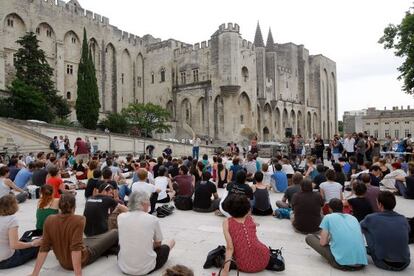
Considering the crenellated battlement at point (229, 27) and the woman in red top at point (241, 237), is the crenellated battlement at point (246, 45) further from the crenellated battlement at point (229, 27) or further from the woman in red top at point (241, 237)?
the woman in red top at point (241, 237)

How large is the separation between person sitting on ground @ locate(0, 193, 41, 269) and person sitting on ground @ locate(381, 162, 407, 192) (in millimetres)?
9507

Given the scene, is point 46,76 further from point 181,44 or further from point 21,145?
point 181,44

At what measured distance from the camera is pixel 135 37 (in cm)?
5272

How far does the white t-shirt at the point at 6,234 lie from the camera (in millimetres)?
4879

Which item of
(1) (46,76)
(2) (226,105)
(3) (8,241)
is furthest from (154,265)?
(2) (226,105)

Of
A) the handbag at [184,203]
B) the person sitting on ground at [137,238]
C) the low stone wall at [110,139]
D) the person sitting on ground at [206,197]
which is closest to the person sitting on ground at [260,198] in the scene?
the person sitting on ground at [206,197]

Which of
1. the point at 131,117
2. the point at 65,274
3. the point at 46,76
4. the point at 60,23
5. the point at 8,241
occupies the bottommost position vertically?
the point at 65,274

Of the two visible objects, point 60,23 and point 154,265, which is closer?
point 154,265

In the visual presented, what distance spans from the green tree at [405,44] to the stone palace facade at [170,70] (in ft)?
68.5

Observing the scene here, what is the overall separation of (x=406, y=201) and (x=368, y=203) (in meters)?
4.61

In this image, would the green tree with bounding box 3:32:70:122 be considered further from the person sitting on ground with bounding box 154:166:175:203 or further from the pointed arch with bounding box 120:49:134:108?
the person sitting on ground with bounding box 154:166:175:203

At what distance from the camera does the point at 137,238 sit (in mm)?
4812

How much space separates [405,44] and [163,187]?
23.0 metres

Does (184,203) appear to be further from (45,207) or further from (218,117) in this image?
(218,117)
